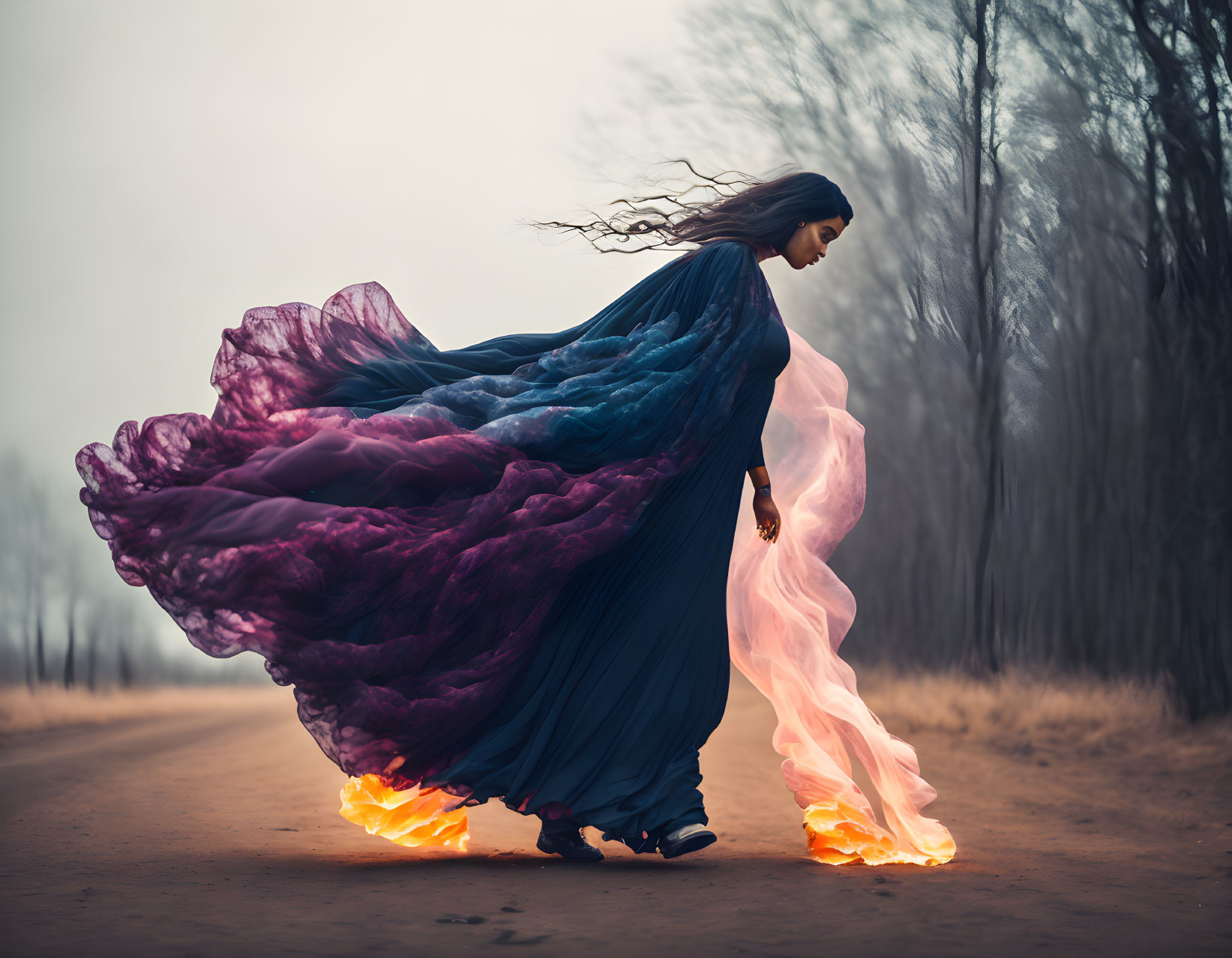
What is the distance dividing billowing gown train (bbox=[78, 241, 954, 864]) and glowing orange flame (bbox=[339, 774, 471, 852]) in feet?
0.09

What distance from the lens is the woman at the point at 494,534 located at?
11.0ft

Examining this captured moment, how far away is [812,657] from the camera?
4.05m

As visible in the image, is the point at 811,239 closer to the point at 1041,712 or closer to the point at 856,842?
the point at 856,842

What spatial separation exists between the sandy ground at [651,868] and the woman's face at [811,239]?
237 centimetres

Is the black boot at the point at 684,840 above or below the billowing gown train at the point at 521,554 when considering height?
below

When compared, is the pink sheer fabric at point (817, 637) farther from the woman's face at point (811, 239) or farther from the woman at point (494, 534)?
the woman's face at point (811, 239)

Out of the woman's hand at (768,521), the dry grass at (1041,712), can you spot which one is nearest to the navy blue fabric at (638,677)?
the woman's hand at (768,521)

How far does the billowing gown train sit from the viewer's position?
3.36 meters

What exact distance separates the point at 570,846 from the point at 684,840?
455 millimetres

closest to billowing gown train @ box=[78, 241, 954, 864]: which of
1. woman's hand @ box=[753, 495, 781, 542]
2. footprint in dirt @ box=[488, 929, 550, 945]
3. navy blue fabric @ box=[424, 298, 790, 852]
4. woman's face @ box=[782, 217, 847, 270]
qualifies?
navy blue fabric @ box=[424, 298, 790, 852]

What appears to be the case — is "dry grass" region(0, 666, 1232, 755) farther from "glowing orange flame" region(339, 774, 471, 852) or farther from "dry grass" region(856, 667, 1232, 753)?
"glowing orange flame" region(339, 774, 471, 852)

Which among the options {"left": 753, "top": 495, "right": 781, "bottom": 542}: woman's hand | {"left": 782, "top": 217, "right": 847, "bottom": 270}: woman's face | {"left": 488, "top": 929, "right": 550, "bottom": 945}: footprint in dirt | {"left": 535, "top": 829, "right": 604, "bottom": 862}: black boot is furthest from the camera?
{"left": 782, "top": 217, "right": 847, "bottom": 270}: woman's face

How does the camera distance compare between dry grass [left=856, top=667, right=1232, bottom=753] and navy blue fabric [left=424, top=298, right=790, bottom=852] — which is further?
dry grass [left=856, top=667, right=1232, bottom=753]

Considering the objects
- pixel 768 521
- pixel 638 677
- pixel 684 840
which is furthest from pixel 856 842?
pixel 768 521
